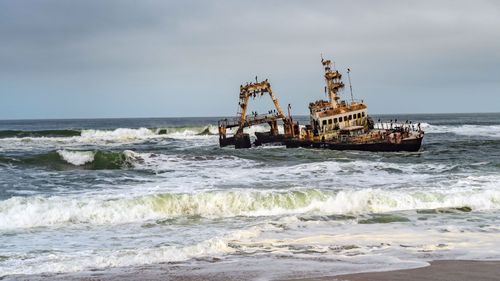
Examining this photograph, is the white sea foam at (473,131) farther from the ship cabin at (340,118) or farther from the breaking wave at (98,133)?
the breaking wave at (98,133)

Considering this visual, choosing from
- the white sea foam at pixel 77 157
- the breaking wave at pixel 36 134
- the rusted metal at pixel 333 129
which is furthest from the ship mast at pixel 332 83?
the breaking wave at pixel 36 134

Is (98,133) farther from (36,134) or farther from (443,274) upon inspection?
(443,274)

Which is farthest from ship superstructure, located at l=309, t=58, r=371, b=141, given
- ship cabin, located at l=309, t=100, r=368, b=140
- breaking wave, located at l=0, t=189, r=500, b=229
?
breaking wave, located at l=0, t=189, r=500, b=229

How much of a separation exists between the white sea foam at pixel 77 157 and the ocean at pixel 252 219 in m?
4.61

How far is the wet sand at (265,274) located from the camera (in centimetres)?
875

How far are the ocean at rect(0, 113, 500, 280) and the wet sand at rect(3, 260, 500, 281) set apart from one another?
0.26 meters

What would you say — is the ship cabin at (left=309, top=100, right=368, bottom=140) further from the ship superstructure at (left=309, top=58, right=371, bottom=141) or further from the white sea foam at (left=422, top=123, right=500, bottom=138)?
the white sea foam at (left=422, top=123, right=500, bottom=138)

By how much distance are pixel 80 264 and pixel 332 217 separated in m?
7.72

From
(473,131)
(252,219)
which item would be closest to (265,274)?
(252,219)

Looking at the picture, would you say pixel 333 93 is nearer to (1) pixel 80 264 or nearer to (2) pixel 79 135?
(1) pixel 80 264

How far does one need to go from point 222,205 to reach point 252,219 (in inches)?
72.5

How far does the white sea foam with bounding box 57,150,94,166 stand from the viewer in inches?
1331

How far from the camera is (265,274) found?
9.08 m

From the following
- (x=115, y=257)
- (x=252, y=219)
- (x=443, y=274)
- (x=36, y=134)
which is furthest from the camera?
(x=36, y=134)
